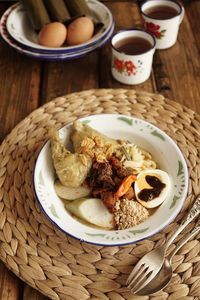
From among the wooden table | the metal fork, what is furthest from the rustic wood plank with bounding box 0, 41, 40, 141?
the metal fork

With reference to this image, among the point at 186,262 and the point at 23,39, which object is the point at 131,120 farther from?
the point at 23,39

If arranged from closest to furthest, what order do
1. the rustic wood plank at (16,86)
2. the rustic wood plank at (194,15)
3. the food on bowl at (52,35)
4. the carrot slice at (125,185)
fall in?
the carrot slice at (125,185) → the rustic wood plank at (16,86) → the food on bowl at (52,35) → the rustic wood plank at (194,15)

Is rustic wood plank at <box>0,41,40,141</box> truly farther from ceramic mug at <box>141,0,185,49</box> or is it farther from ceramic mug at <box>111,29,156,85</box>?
ceramic mug at <box>141,0,185,49</box>

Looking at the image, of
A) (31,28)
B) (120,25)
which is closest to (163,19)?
(120,25)

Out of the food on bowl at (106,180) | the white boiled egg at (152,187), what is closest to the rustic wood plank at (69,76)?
the food on bowl at (106,180)

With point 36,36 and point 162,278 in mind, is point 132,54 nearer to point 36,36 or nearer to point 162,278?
point 36,36

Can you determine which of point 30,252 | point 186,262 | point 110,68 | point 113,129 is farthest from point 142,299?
point 110,68

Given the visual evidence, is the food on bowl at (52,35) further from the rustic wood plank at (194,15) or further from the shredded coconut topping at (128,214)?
the shredded coconut topping at (128,214)

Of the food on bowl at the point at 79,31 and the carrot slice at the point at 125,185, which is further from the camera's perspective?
the food on bowl at the point at 79,31
